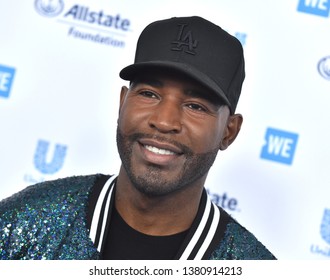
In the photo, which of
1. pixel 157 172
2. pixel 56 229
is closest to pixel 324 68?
pixel 157 172

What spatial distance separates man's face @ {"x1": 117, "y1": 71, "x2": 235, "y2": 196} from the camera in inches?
60.8

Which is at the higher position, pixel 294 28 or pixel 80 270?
pixel 294 28

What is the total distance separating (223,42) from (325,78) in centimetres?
120

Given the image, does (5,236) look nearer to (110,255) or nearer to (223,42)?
(110,255)

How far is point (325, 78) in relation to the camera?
2.73m

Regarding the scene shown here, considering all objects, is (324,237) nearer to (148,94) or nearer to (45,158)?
(45,158)

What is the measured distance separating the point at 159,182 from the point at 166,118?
0.49 feet

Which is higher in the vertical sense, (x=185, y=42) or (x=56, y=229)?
(x=185, y=42)

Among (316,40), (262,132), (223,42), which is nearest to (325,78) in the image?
(316,40)

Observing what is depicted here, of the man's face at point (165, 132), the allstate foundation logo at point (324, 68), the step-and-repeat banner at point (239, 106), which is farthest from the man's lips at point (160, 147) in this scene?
the allstate foundation logo at point (324, 68)

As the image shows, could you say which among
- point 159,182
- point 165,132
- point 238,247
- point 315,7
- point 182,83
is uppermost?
point 315,7

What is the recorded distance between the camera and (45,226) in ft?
5.36

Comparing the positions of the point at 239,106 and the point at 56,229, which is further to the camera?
the point at 239,106

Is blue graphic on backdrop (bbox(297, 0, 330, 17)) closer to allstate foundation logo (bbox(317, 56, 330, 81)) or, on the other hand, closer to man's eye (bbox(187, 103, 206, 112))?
allstate foundation logo (bbox(317, 56, 330, 81))
